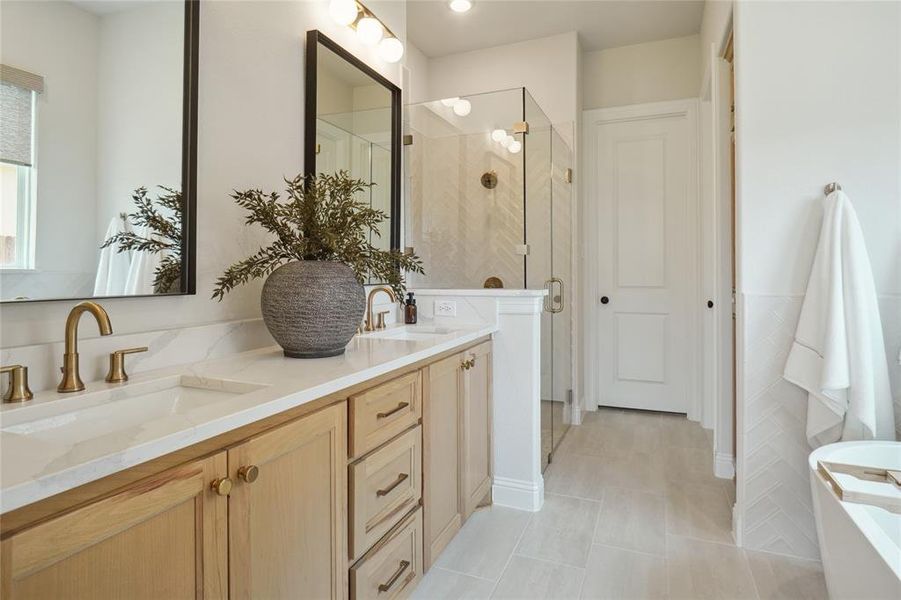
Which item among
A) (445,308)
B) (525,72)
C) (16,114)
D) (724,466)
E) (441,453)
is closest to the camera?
(16,114)

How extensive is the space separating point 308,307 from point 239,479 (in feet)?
A: 1.90

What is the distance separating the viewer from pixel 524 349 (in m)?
2.29

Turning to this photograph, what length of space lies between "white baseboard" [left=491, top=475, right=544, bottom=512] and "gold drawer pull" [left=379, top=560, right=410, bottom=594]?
34.5 inches

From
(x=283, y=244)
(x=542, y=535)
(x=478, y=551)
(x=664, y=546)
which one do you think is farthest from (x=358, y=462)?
(x=664, y=546)

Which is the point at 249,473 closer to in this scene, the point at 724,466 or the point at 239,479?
the point at 239,479

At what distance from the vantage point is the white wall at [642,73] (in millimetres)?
3602

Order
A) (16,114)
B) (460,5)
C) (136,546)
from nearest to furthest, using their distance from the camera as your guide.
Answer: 1. (136,546)
2. (16,114)
3. (460,5)

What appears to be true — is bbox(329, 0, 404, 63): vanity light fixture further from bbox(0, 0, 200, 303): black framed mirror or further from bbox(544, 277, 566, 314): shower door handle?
bbox(544, 277, 566, 314): shower door handle

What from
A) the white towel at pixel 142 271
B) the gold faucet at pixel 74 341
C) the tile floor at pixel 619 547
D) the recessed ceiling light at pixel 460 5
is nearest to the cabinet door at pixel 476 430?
the tile floor at pixel 619 547

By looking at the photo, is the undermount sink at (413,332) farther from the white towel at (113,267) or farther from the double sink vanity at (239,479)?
the white towel at (113,267)

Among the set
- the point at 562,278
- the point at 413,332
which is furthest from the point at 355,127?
the point at 562,278

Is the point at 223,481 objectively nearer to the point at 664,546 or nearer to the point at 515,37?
the point at 664,546

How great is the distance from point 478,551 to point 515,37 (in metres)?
3.45

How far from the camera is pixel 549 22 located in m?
3.43
